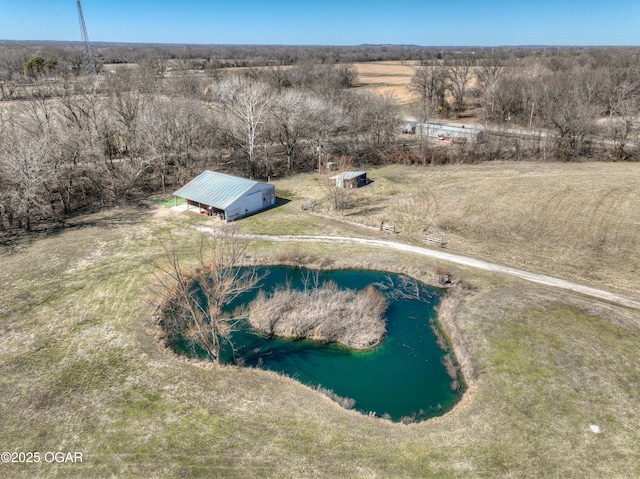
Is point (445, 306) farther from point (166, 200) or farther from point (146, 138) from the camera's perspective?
point (146, 138)

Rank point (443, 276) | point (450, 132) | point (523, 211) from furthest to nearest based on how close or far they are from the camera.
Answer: point (450, 132) → point (523, 211) → point (443, 276)

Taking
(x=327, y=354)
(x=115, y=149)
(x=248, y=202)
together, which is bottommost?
(x=327, y=354)

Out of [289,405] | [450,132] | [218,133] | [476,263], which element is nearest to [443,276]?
[476,263]

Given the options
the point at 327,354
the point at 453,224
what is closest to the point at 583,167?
the point at 453,224

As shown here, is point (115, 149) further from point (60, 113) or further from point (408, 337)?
point (408, 337)

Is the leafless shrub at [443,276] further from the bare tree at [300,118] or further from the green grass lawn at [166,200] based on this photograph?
the bare tree at [300,118]

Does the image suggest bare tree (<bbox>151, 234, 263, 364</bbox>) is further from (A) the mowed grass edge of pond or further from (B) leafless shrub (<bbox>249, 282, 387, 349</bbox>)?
(B) leafless shrub (<bbox>249, 282, 387, 349</bbox>)
